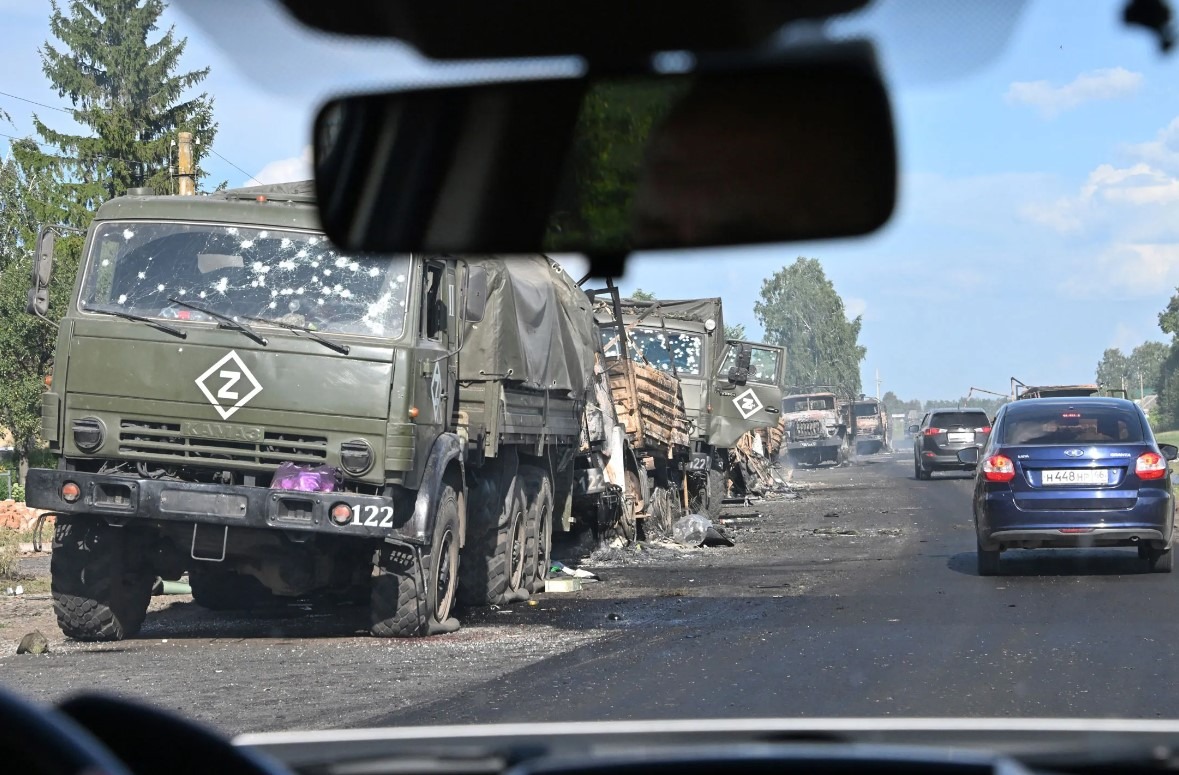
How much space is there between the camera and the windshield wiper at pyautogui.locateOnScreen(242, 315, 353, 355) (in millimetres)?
9977

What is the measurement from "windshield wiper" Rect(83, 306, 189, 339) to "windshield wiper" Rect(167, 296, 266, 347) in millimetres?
185

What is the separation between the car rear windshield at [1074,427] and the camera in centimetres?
1327

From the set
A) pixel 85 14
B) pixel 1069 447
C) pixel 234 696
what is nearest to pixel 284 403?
pixel 234 696

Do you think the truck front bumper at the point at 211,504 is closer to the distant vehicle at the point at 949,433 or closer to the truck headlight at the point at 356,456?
the truck headlight at the point at 356,456

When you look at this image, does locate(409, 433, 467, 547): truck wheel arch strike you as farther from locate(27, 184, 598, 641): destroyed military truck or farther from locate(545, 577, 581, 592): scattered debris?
locate(545, 577, 581, 592): scattered debris

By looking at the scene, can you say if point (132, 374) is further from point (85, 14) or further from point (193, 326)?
point (85, 14)

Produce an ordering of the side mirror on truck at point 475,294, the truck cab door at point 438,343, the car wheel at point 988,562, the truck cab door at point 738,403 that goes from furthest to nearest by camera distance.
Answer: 1. the truck cab door at point 738,403
2. the car wheel at point 988,562
3. the side mirror on truck at point 475,294
4. the truck cab door at point 438,343

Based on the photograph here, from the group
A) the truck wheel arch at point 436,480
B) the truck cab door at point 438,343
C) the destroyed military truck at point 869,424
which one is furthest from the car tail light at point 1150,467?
the destroyed military truck at point 869,424

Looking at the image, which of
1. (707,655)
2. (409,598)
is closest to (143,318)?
(409,598)

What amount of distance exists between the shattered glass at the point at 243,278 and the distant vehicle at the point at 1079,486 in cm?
583

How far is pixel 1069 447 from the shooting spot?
13.1 metres

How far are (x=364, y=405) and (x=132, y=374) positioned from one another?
5.10ft

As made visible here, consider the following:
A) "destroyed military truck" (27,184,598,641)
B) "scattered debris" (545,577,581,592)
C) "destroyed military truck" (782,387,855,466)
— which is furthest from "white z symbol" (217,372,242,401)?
"destroyed military truck" (782,387,855,466)

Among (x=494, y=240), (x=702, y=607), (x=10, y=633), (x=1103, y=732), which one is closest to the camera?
(x=494, y=240)
